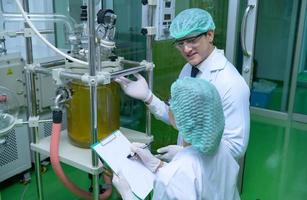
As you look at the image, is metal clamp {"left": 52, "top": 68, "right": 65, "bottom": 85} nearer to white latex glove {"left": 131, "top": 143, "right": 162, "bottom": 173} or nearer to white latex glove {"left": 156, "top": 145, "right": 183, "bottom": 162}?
white latex glove {"left": 131, "top": 143, "right": 162, "bottom": 173}

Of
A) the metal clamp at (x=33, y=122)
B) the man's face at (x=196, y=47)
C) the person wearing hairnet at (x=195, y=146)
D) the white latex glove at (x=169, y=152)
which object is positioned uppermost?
the man's face at (x=196, y=47)

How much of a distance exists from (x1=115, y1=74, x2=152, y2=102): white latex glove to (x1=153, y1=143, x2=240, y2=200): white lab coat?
21.6 inches

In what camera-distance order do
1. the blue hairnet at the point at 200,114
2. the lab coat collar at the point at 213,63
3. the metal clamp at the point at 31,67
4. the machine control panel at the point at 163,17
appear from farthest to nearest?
the machine control panel at the point at 163,17 → the metal clamp at the point at 31,67 → the lab coat collar at the point at 213,63 → the blue hairnet at the point at 200,114

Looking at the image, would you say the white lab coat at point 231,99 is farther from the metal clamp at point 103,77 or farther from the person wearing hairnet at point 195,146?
the metal clamp at point 103,77

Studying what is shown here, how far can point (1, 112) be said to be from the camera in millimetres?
1614

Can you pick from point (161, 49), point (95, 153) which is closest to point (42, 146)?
point (95, 153)

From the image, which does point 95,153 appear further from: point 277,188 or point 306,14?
point 306,14

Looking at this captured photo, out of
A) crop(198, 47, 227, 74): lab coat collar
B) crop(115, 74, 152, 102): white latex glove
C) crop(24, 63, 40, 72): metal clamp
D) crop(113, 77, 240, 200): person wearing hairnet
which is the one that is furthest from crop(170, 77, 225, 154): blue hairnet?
crop(24, 63, 40, 72): metal clamp

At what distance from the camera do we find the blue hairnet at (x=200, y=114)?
985 millimetres

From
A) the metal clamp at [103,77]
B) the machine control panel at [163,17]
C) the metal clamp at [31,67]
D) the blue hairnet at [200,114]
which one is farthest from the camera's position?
the machine control panel at [163,17]

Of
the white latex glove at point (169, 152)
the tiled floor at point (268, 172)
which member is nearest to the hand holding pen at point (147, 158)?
the white latex glove at point (169, 152)

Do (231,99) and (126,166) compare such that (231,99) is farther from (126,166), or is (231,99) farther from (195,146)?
(126,166)

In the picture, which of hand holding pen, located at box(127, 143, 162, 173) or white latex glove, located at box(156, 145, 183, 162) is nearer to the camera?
hand holding pen, located at box(127, 143, 162, 173)

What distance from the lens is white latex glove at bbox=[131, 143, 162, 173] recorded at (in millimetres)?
1354
